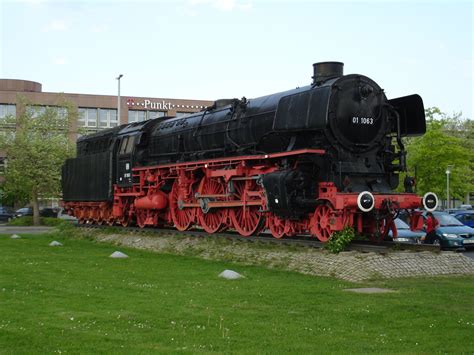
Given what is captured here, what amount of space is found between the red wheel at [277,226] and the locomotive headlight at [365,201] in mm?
3609

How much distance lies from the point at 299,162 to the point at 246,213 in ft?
12.6

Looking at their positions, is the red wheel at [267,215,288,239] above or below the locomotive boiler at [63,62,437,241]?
below

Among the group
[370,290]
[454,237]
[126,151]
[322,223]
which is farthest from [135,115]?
[370,290]

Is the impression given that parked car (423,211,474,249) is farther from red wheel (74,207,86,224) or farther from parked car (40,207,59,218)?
parked car (40,207,59,218)

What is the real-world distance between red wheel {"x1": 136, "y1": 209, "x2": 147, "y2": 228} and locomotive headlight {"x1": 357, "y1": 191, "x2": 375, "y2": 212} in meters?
13.8

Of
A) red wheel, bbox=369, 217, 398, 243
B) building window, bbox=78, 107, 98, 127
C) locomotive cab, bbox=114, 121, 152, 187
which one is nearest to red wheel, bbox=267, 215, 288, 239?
red wheel, bbox=369, 217, 398, 243

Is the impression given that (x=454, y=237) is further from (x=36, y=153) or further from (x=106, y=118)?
(x=106, y=118)

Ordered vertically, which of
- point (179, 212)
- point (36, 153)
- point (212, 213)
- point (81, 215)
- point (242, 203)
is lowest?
point (81, 215)

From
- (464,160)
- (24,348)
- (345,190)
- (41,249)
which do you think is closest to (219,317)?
(24,348)

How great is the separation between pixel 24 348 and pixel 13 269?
864cm

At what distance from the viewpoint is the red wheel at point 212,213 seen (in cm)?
2209

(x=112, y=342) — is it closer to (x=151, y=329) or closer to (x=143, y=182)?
(x=151, y=329)

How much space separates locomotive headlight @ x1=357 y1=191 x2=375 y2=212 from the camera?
51.6 ft

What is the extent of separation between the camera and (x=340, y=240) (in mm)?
15945
